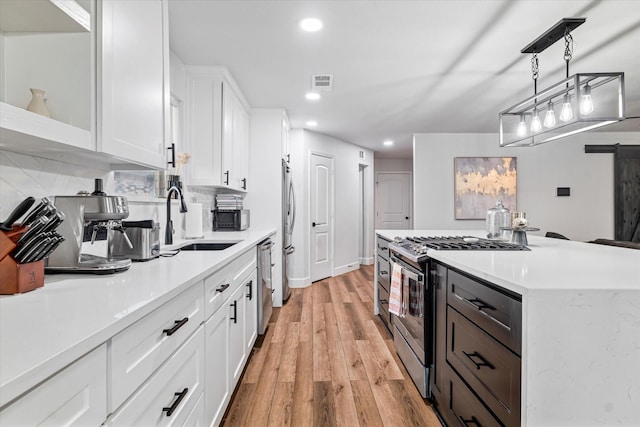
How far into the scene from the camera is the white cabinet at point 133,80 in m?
1.16

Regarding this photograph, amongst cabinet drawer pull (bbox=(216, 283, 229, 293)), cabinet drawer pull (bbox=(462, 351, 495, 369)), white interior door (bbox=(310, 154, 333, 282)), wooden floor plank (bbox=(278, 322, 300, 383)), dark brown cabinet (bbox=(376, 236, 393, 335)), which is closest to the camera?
cabinet drawer pull (bbox=(462, 351, 495, 369))

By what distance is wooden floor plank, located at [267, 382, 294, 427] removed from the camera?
1.76 metres

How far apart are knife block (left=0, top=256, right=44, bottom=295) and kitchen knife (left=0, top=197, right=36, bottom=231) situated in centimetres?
11

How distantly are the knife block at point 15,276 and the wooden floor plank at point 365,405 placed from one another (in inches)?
65.6

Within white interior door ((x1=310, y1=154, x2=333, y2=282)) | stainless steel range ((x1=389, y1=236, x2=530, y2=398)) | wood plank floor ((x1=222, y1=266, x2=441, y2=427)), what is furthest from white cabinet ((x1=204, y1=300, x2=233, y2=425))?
white interior door ((x1=310, y1=154, x2=333, y2=282))

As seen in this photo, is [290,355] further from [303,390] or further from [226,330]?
[226,330]

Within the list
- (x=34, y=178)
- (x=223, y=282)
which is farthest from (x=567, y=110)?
(x=34, y=178)

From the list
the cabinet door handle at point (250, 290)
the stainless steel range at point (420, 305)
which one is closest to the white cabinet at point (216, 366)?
the cabinet door handle at point (250, 290)

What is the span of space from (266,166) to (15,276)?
10.7 feet

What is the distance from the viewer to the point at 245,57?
8.82ft

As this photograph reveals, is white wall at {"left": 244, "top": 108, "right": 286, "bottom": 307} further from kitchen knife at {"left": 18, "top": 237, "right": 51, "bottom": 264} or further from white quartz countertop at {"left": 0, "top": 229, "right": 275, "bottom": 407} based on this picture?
kitchen knife at {"left": 18, "top": 237, "right": 51, "bottom": 264}

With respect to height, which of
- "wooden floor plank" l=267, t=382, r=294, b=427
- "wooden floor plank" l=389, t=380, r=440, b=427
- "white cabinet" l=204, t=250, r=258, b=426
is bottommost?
A: "wooden floor plank" l=267, t=382, r=294, b=427

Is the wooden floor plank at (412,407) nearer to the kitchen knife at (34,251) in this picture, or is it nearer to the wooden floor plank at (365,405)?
the wooden floor plank at (365,405)

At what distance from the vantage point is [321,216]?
5375 mm
